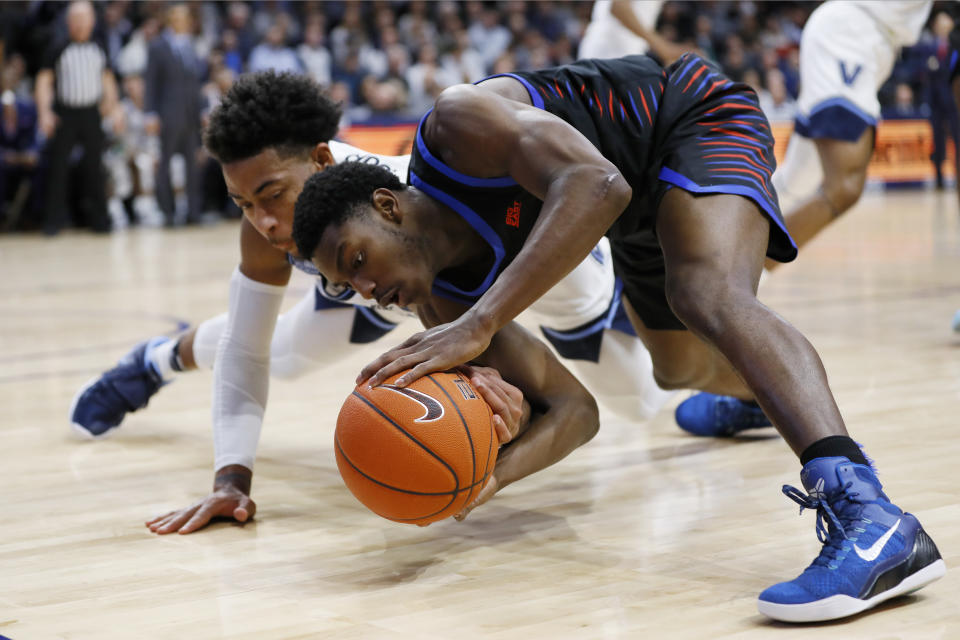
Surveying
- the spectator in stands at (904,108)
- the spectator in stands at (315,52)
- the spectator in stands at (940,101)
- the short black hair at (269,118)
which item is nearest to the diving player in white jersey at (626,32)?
the short black hair at (269,118)

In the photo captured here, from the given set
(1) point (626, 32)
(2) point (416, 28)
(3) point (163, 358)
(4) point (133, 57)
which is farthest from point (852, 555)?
(2) point (416, 28)

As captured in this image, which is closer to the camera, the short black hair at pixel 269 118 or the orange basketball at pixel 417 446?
the orange basketball at pixel 417 446

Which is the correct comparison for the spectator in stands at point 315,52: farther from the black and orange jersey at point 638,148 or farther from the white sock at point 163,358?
the black and orange jersey at point 638,148

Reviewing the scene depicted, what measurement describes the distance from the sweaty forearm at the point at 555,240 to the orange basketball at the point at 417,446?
176mm

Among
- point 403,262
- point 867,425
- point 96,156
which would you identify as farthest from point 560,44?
point 403,262

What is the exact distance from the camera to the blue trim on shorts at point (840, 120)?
5.23 metres

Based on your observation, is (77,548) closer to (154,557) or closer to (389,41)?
(154,557)

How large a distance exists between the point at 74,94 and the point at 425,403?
10678mm

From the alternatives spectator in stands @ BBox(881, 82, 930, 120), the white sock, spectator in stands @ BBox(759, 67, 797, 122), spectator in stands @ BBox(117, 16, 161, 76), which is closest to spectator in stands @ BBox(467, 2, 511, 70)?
spectator in stands @ BBox(759, 67, 797, 122)

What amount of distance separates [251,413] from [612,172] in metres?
1.24

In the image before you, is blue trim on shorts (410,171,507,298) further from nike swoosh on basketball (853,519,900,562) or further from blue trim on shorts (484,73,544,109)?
nike swoosh on basketball (853,519,900,562)

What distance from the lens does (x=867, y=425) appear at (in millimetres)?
3680

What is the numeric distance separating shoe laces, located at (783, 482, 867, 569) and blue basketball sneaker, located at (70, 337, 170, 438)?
247 centimetres

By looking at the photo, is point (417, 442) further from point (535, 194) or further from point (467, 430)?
point (535, 194)
